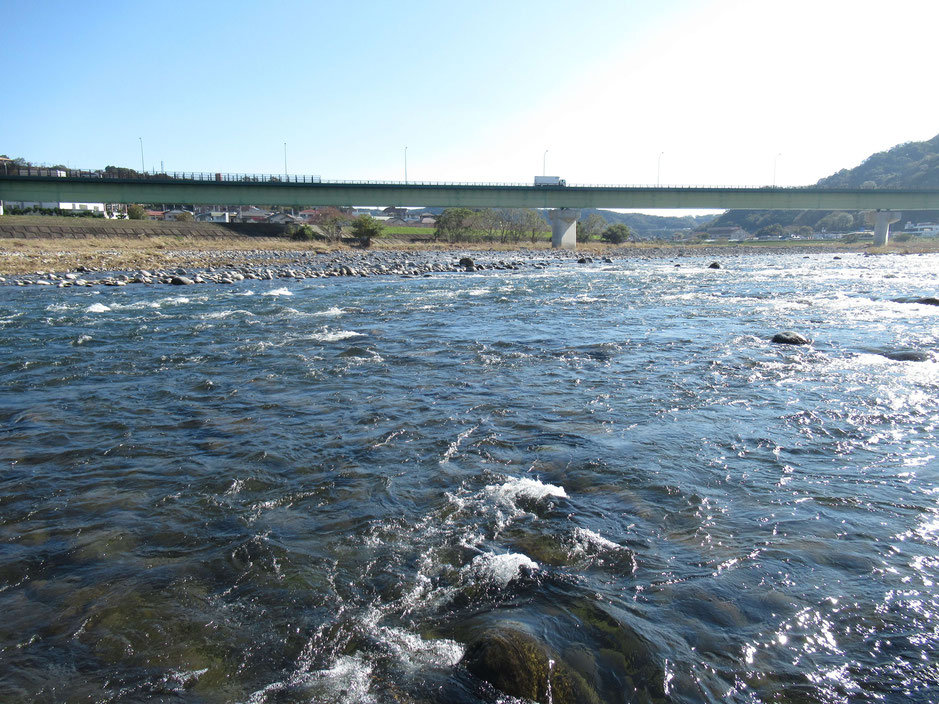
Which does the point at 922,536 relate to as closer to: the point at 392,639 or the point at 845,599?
the point at 845,599

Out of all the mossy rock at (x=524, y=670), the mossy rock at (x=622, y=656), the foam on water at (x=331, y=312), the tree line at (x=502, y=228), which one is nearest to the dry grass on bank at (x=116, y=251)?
the foam on water at (x=331, y=312)

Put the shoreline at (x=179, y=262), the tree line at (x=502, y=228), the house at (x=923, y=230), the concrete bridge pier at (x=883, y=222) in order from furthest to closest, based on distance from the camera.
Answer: the house at (x=923, y=230), the tree line at (x=502, y=228), the concrete bridge pier at (x=883, y=222), the shoreline at (x=179, y=262)

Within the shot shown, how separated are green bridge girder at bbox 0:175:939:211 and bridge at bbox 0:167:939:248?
0.10 meters

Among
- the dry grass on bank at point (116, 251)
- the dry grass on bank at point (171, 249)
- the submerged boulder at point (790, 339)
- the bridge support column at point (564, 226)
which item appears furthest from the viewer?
the bridge support column at point (564, 226)

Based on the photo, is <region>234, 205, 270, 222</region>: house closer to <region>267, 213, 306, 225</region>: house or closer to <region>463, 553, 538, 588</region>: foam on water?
<region>267, 213, 306, 225</region>: house

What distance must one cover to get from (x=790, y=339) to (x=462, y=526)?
1290 centimetres

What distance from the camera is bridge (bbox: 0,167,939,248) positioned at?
6234 cm

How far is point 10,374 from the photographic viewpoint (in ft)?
38.7

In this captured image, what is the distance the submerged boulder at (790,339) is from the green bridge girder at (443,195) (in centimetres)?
6341

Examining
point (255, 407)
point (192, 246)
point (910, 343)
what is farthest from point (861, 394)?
point (192, 246)

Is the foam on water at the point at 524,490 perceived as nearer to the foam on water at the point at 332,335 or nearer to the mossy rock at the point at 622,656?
the mossy rock at the point at 622,656

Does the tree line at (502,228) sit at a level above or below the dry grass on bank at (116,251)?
above

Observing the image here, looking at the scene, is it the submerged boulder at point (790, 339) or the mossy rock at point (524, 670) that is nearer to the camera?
the mossy rock at point (524, 670)

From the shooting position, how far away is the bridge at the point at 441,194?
62344 mm
